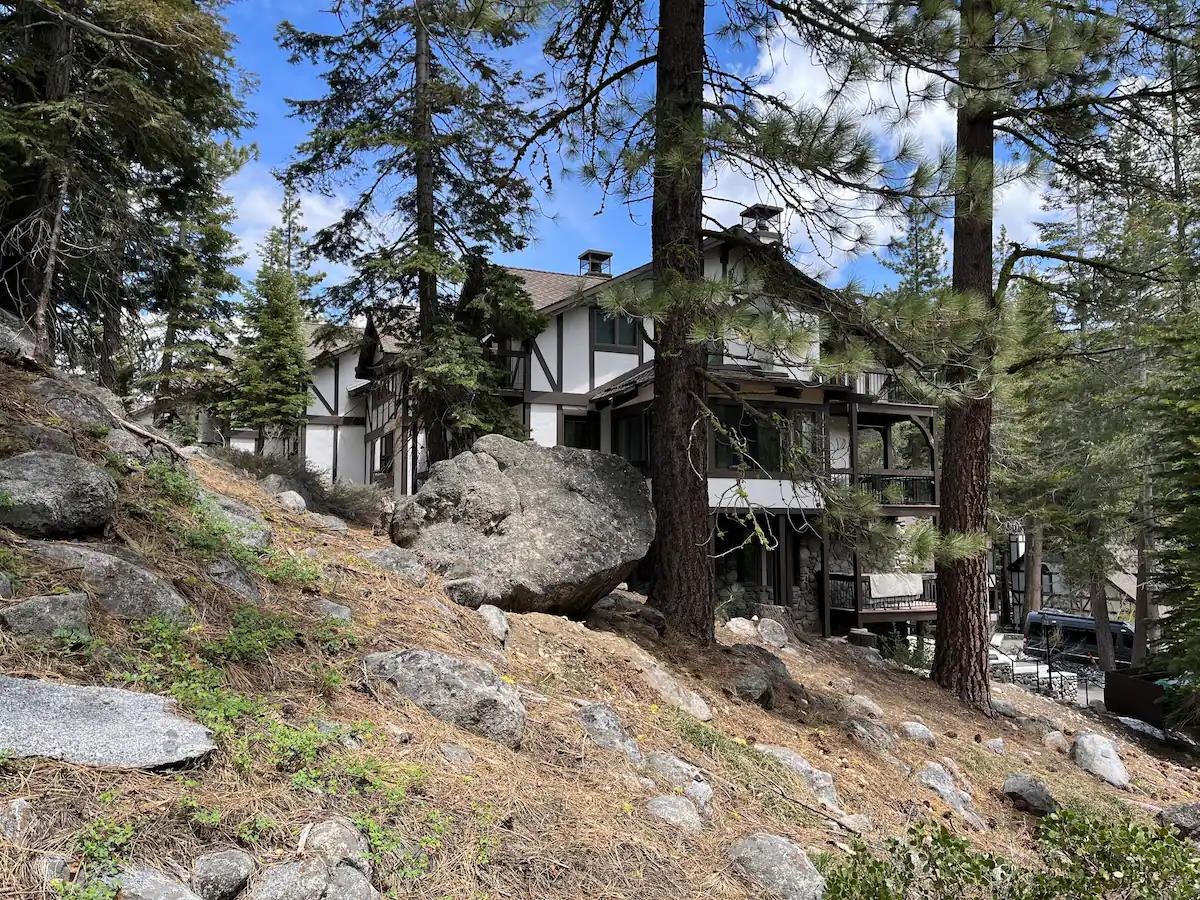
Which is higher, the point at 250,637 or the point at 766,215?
the point at 766,215

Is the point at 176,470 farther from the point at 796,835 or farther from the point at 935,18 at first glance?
the point at 935,18

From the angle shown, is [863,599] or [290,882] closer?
[290,882]

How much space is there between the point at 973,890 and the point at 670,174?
528cm

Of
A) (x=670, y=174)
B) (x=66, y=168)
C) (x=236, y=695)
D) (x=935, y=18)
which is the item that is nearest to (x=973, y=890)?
(x=236, y=695)

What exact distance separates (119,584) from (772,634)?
7458 mm

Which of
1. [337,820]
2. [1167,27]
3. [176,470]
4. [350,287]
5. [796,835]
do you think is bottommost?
[796,835]

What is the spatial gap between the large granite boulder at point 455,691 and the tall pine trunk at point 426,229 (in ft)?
33.9

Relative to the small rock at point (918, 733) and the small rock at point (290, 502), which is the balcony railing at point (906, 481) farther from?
the small rock at point (290, 502)

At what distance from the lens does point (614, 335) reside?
18.7 m

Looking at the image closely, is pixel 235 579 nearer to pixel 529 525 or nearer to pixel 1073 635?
pixel 529 525

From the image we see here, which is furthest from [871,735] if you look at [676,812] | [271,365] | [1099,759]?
[271,365]

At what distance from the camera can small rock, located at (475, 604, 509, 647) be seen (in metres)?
5.70

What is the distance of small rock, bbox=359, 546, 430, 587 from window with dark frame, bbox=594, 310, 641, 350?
12.5 m

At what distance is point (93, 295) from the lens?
34.6ft
